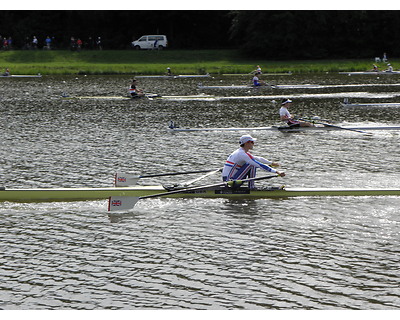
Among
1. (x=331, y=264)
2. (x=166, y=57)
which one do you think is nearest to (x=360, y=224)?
(x=331, y=264)

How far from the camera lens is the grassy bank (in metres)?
66.2

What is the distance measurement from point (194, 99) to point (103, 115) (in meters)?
8.98

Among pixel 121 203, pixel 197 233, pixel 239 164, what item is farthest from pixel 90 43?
pixel 197 233

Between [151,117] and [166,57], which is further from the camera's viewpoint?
[166,57]

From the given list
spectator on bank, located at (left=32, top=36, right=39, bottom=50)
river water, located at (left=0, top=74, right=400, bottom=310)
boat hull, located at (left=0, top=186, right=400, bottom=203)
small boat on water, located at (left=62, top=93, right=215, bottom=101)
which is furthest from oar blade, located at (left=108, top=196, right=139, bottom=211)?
spectator on bank, located at (left=32, top=36, right=39, bottom=50)

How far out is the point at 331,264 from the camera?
46.3 ft

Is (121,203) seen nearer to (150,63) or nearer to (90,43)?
(150,63)

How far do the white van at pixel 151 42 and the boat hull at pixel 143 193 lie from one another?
63.8m

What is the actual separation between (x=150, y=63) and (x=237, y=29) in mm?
13687

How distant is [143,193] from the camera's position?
62.7ft

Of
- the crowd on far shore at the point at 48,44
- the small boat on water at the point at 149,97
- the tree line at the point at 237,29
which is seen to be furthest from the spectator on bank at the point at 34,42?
the small boat on water at the point at 149,97

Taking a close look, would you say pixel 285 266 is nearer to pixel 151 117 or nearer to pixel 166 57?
pixel 151 117

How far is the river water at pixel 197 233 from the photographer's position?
41.9 feet

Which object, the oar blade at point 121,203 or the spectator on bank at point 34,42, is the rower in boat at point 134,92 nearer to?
the oar blade at point 121,203
